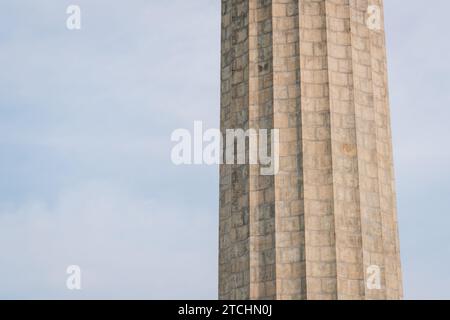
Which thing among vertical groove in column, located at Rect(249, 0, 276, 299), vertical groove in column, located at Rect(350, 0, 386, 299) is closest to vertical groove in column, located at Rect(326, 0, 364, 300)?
vertical groove in column, located at Rect(350, 0, 386, 299)

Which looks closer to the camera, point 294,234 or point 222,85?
point 294,234

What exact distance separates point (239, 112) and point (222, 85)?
110cm

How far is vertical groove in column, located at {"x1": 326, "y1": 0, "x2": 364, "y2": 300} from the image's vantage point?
72.5 ft

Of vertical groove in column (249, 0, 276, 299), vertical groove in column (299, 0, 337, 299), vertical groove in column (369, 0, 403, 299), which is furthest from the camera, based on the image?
vertical groove in column (369, 0, 403, 299)

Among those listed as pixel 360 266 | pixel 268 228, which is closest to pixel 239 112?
pixel 268 228

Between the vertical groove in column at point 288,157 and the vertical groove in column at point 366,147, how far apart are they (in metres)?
1.28

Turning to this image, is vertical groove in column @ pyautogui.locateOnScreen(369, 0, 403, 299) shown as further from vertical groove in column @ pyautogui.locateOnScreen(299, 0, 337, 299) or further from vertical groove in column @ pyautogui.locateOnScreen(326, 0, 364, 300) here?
vertical groove in column @ pyautogui.locateOnScreen(299, 0, 337, 299)

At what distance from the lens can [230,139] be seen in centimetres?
2372

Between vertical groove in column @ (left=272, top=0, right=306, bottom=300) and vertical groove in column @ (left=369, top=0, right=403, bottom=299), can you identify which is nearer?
vertical groove in column @ (left=272, top=0, right=306, bottom=300)

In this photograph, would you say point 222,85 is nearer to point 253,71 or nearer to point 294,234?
point 253,71

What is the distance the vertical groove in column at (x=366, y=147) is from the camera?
22453 mm

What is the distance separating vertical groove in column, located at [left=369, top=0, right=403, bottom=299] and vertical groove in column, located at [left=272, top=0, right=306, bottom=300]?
71.2 inches

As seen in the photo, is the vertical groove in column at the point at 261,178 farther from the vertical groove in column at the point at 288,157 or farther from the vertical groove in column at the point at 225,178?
the vertical groove in column at the point at 225,178
